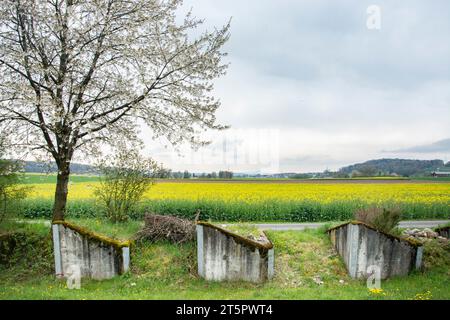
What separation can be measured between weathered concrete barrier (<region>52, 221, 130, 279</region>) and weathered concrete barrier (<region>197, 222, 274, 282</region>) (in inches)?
104

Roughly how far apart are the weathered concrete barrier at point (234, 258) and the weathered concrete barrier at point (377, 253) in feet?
8.40

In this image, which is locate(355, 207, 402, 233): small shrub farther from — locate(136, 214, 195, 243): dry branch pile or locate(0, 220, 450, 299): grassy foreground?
locate(136, 214, 195, 243): dry branch pile

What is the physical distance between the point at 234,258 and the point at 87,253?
4.63m

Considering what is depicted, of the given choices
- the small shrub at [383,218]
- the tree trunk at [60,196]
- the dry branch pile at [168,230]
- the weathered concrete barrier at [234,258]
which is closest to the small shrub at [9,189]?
the tree trunk at [60,196]

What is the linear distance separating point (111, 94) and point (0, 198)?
16.4 feet

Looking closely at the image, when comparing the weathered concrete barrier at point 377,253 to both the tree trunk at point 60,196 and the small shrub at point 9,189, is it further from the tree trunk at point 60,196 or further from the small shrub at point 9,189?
the small shrub at point 9,189

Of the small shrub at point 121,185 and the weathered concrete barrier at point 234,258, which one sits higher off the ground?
the small shrub at point 121,185

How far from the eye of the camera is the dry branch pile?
11789 millimetres

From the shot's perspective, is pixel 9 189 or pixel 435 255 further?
pixel 9 189

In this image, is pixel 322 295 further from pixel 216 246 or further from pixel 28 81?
pixel 28 81

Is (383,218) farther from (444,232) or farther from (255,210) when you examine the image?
(255,210)

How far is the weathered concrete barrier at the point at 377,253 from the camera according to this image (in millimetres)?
10383

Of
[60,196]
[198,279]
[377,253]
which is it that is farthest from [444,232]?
[60,196]

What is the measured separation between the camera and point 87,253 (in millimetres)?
10617
